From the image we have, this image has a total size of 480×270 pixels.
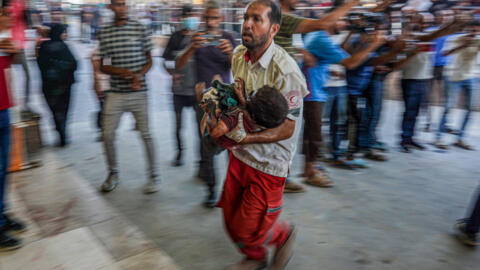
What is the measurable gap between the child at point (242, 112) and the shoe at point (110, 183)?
2.01 meters

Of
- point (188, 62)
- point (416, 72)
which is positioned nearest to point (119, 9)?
point (188, 62)

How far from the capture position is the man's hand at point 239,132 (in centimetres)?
183

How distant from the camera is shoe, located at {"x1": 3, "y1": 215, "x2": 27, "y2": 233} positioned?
2.66 m

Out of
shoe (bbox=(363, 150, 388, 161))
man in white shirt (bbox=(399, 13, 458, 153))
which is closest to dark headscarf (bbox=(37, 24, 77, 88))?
shoe (bbox=(363, 150, 388, 161))

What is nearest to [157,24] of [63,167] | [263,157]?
[63,167]

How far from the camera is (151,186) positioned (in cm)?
353

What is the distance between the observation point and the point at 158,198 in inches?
134

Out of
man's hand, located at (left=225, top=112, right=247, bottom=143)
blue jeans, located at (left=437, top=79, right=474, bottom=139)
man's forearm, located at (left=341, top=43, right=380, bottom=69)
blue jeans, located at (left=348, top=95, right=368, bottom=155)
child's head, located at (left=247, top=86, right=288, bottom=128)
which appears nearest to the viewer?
child's head, located at (left=247, top=86, right=288, bottom=128)

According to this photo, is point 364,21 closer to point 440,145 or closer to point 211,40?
point 211,40

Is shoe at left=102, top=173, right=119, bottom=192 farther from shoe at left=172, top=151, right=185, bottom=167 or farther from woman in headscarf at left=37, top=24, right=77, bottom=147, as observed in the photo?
woman in headscarf at left=37, top=24, right=77, bottom=147

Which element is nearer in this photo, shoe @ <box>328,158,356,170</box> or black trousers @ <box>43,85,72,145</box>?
shoe @ <box>328,158,356,170</box>

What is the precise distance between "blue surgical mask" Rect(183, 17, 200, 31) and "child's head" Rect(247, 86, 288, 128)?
2.26 metres

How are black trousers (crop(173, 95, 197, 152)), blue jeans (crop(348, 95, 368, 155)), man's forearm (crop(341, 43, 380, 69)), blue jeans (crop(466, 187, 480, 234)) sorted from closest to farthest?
blue jeans (crop(466, 187, 480, 234))
man's forearm (crop(341, 43, 380, 69))
black trousers (crop(173, 95, 197, 152))
blue jeans (crop(348, 95, 368, 155))

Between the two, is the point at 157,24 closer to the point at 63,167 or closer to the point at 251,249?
the point at 63,167
